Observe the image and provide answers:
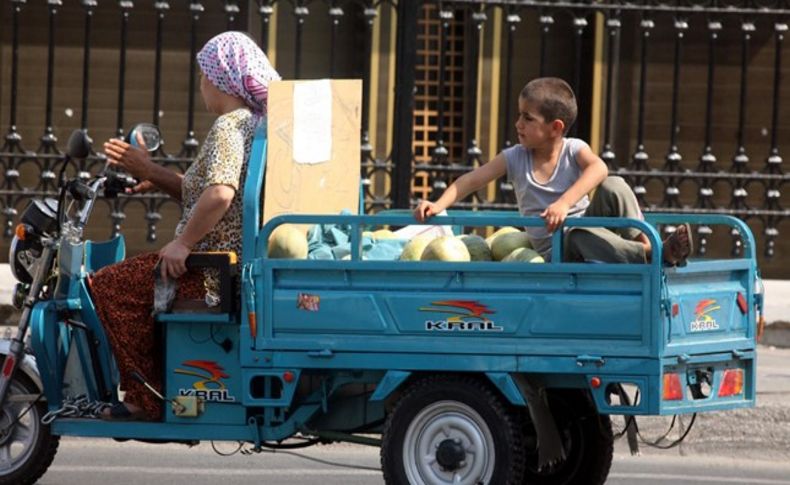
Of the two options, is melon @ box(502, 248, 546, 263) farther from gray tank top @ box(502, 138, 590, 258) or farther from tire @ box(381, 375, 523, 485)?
tire @ box(381, 375, 523, 485)

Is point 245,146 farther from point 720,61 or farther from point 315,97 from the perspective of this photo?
point 720,61

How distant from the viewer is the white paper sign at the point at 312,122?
21.2 ft

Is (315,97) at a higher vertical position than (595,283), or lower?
higher

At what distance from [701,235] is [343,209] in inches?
191

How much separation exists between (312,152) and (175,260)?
2.19ft

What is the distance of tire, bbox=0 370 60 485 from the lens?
6.71 m

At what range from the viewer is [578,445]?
22.3 feet

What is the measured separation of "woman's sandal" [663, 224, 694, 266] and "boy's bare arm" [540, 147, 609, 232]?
0.38m

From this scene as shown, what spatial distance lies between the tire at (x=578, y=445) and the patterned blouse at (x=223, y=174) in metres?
1.34

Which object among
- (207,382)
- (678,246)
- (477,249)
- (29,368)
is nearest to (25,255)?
(29,368)

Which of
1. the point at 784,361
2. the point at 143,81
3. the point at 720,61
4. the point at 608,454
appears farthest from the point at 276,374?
the point at 720,61

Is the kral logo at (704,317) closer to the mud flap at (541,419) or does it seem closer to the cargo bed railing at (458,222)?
the cargo bed railing at (458,222)

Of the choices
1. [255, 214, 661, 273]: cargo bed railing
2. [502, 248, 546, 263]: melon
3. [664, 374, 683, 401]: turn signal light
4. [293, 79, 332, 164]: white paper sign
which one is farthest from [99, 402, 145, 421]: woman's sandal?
[664, 374, 683, 401]: turn signal light

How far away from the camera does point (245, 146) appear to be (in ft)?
21.4
